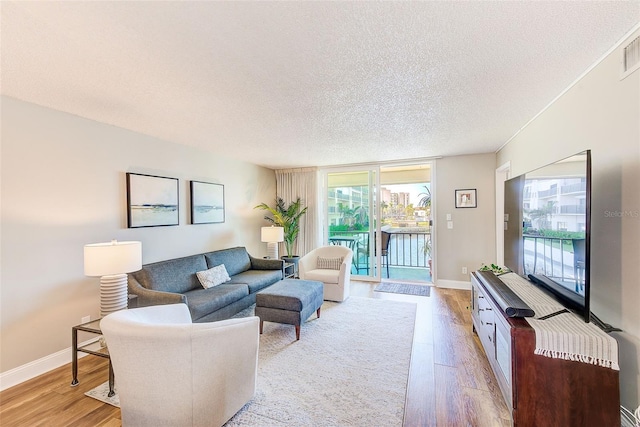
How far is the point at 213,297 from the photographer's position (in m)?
2.97

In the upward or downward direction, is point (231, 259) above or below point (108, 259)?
below

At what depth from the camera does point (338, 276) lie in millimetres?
4051

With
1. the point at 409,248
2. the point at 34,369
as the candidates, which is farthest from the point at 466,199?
the point at 34,369

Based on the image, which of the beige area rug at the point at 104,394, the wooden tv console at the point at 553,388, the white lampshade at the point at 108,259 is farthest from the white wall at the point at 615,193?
the white lampshade at the point at 108,259

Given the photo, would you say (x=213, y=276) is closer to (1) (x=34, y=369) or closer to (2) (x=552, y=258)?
(1) (x=34, y=369)

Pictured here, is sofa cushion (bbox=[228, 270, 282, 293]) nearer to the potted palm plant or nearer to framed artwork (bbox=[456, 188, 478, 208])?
the potted palm plant

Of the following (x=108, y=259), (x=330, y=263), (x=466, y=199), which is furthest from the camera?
(x=466, y=199)

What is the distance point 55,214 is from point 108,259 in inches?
31.3

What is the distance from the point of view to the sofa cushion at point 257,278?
3662 mm

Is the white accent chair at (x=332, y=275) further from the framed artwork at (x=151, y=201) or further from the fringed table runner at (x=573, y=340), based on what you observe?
the fringed table runner at (x=573, y=340)

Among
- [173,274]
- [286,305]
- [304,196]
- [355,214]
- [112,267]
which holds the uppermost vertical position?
[304,196]

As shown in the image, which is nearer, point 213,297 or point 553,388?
point 553,388

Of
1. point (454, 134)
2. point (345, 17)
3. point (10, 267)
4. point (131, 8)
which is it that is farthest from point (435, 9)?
point (10, 267)

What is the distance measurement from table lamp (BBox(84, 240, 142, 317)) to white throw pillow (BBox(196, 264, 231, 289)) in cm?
100
